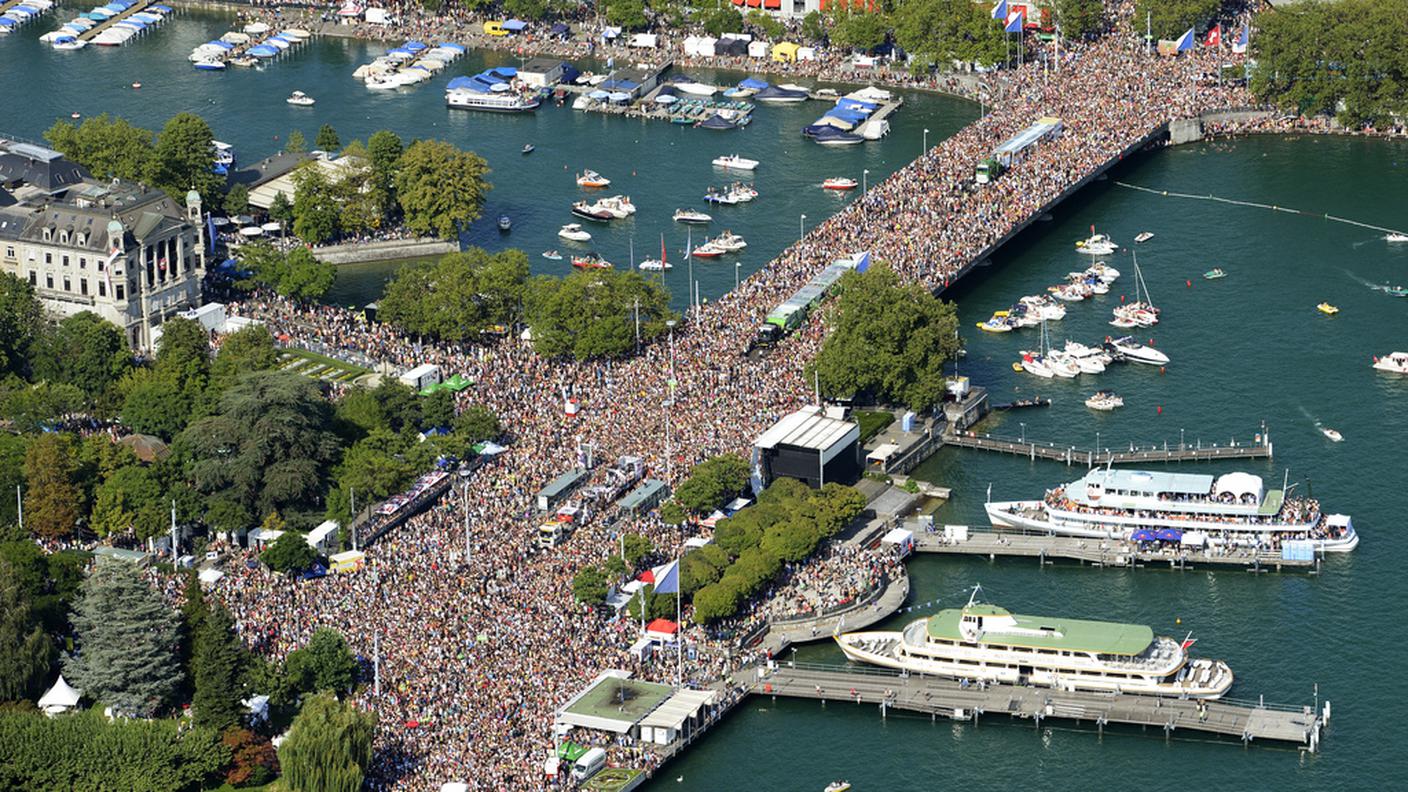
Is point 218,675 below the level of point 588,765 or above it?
above

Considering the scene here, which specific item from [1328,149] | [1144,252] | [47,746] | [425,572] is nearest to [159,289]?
[425,572]

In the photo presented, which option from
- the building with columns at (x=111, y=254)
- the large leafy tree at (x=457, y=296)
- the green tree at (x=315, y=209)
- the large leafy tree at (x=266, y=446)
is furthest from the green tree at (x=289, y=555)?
the green tree at (x=315, y=209)

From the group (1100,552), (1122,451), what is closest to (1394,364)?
(1122,451)

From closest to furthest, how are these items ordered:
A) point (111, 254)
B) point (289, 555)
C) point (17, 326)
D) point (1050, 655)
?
point (1050, 655), point (289, 555), point (17, 326), point (111, 254)

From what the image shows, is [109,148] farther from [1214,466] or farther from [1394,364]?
[1394,364]

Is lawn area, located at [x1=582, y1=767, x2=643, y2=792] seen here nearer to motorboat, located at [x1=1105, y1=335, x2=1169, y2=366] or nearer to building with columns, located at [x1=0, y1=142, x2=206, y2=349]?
building with columns, located at [x1=0, y1=142, x2=206, y2=349]

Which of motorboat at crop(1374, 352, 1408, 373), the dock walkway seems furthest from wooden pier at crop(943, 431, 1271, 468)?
motorboat at crop(1374, 352, 1408, 373)

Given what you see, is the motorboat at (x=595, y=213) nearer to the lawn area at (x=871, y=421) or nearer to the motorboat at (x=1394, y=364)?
the lawn area at (x=871, y=421)
